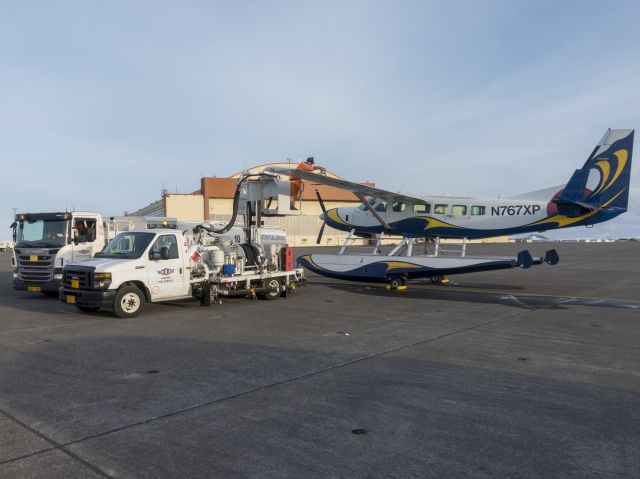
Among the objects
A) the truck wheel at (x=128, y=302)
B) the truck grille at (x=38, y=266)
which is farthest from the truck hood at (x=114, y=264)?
the truck grille at (x=38, y=266)

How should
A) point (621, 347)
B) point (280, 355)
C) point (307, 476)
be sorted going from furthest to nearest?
point (621, 347) < point (280, 355) < point (307, 476)

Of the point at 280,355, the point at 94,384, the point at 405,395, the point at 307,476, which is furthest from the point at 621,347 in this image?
the point at 94,384

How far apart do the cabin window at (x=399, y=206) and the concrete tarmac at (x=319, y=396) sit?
749 cm

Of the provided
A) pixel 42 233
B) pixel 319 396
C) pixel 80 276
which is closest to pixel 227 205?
pixel 42 233

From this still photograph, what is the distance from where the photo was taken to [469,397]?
553 centimetres

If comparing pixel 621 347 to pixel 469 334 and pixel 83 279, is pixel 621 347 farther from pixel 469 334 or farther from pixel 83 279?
pixel 83 279

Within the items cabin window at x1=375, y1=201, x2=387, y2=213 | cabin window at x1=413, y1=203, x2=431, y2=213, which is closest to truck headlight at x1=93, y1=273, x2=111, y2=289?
cabin window at x1=375, y1=201, x2=387, y2=213

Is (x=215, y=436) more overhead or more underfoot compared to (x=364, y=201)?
more underfoot

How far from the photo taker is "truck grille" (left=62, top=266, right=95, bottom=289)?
10.6 metres

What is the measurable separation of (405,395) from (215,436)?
7.34 ft

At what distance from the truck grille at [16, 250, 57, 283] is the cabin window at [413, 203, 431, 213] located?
1182 centimetres

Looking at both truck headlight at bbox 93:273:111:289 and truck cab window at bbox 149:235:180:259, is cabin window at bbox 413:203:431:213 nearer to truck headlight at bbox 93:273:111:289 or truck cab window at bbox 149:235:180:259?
truck cab window at bbox 149:235:180:259

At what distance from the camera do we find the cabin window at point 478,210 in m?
17.0

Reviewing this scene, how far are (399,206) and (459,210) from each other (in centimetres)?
213
